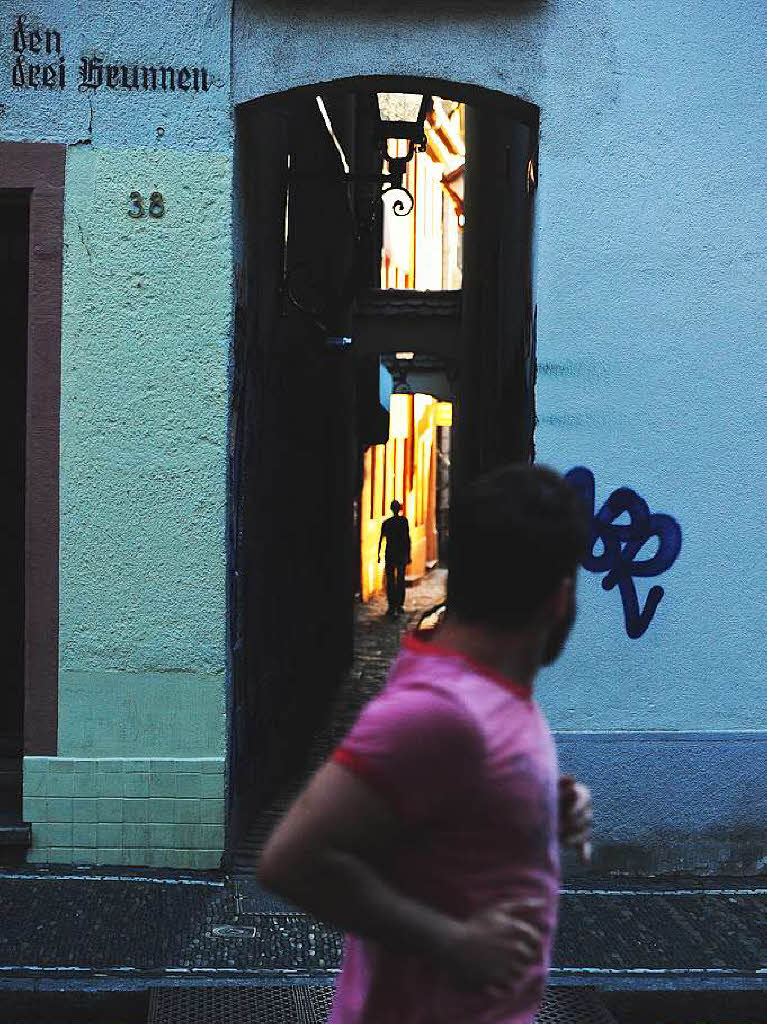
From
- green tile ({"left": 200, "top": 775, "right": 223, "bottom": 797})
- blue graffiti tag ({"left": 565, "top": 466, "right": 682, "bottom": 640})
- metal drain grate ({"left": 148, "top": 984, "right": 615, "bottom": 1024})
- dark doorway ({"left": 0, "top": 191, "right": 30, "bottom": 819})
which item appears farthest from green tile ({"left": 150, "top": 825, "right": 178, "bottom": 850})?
blue graffiti tag ({"left": 565, "top": 466, "right": 682, "bottom": 640})

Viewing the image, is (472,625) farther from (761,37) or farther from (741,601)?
(761,37)

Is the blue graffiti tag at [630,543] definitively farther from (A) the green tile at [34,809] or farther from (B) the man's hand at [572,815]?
Result: (B) the man's hand at [572,815]

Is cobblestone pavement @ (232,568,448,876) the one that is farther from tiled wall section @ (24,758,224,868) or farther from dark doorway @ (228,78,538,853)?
tiled wall section @ (24,758,224,868)

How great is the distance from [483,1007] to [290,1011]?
3.29 meters

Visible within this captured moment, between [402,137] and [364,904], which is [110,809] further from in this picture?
[364,904]

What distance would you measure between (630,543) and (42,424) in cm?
300

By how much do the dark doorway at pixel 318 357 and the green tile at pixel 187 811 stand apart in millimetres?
208

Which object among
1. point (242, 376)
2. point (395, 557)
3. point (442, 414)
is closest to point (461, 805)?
point (242, 376)

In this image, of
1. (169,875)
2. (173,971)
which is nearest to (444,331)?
(169,875)

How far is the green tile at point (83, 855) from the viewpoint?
22.8ft

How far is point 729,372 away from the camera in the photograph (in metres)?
7.09

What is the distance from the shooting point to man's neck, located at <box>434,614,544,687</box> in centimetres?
216

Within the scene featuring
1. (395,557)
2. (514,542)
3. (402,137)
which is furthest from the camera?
(395,557)

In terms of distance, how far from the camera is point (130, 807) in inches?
273
